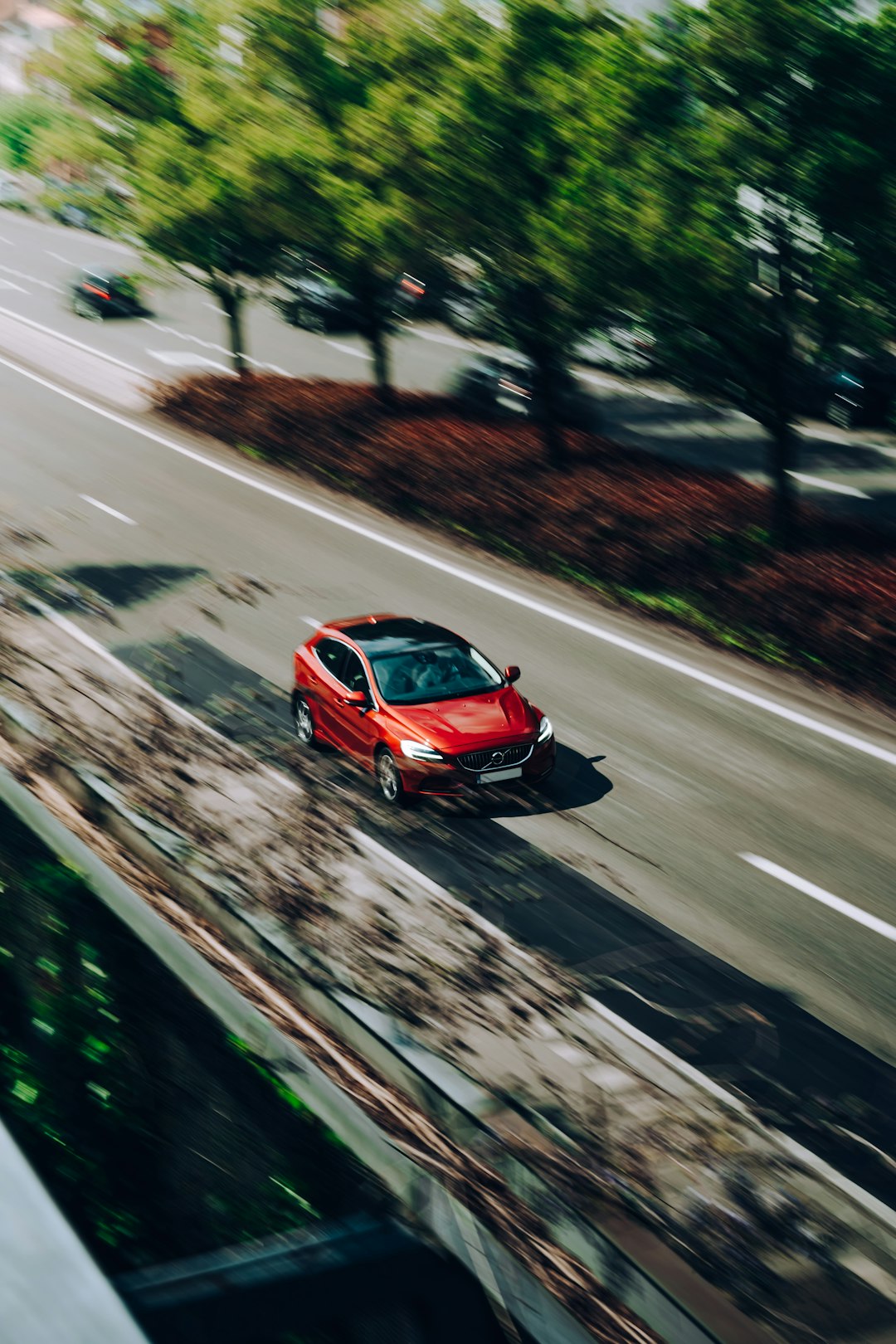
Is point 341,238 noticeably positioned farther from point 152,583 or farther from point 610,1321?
point 610,1321

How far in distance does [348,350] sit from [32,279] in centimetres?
1818

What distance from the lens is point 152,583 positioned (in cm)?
2098

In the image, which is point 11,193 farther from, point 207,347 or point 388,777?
point 388,777

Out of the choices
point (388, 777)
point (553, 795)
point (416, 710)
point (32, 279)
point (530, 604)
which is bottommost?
point (32, 279)

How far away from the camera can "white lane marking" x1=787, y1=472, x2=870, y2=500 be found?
27.4m

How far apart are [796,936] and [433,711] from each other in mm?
4603

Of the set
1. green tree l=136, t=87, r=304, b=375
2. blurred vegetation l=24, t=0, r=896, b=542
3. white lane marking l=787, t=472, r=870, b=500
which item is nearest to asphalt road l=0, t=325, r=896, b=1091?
green tree l=136, t=87, r=304, b=375

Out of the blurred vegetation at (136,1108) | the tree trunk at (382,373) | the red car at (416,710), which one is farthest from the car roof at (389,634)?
the tree trunk at (382,373)

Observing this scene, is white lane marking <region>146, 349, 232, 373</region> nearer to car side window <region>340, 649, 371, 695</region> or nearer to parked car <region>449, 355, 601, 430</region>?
parked car <region>449, 355, 601, 430</region>

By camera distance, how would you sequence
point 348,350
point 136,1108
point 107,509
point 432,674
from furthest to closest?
point 348,350
point 107,509
point 432,674
point 136,1108

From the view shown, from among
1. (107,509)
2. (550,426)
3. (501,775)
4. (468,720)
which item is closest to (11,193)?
(107,509)

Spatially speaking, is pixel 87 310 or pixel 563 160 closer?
pixel 563 160

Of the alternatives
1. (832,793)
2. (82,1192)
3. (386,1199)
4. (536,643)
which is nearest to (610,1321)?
(386,1199)

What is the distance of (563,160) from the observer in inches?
864
